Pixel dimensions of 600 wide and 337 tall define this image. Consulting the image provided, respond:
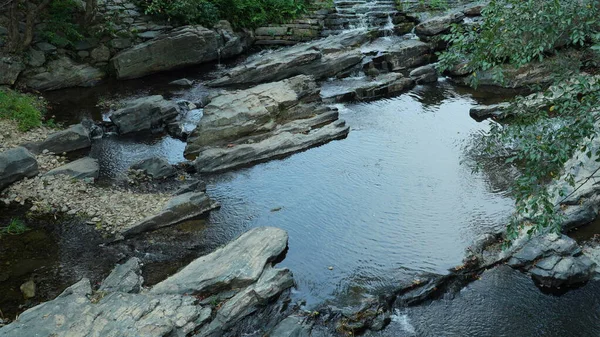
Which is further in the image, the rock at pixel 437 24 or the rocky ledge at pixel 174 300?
the rock at pixel 437 24

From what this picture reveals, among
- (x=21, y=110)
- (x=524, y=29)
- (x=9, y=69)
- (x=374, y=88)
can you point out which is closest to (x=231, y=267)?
(x=524, y=29)

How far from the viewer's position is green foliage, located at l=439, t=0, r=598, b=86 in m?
6.90

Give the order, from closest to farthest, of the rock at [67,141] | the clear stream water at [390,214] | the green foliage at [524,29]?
the green foliage at [524,29] < the clear stream water at [390,214] < the rock at [67,141]

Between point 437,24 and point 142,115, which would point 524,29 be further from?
point 437,24

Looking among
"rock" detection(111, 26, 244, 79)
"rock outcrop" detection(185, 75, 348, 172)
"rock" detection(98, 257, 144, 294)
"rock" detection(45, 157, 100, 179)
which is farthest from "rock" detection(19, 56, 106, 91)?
"rock" detection(98, 257, 144, 294)

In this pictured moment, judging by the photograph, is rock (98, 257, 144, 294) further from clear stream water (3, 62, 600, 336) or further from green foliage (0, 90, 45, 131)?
→ green foliage (0, 90, 45, 131)

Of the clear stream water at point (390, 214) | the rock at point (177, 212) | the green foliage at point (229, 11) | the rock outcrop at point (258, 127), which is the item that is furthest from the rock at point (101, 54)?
the rock at point (177, 212)

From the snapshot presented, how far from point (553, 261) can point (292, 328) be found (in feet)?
18.8

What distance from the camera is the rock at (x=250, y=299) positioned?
33.1 ft

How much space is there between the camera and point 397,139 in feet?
62.6

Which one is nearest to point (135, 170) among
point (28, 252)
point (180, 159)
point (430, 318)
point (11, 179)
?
point (180, 159)

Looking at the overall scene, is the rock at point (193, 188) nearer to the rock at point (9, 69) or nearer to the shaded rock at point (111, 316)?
the shaded rock at point (111, 316)

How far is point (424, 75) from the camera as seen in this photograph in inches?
980

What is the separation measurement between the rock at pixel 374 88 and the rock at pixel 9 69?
13.0m
